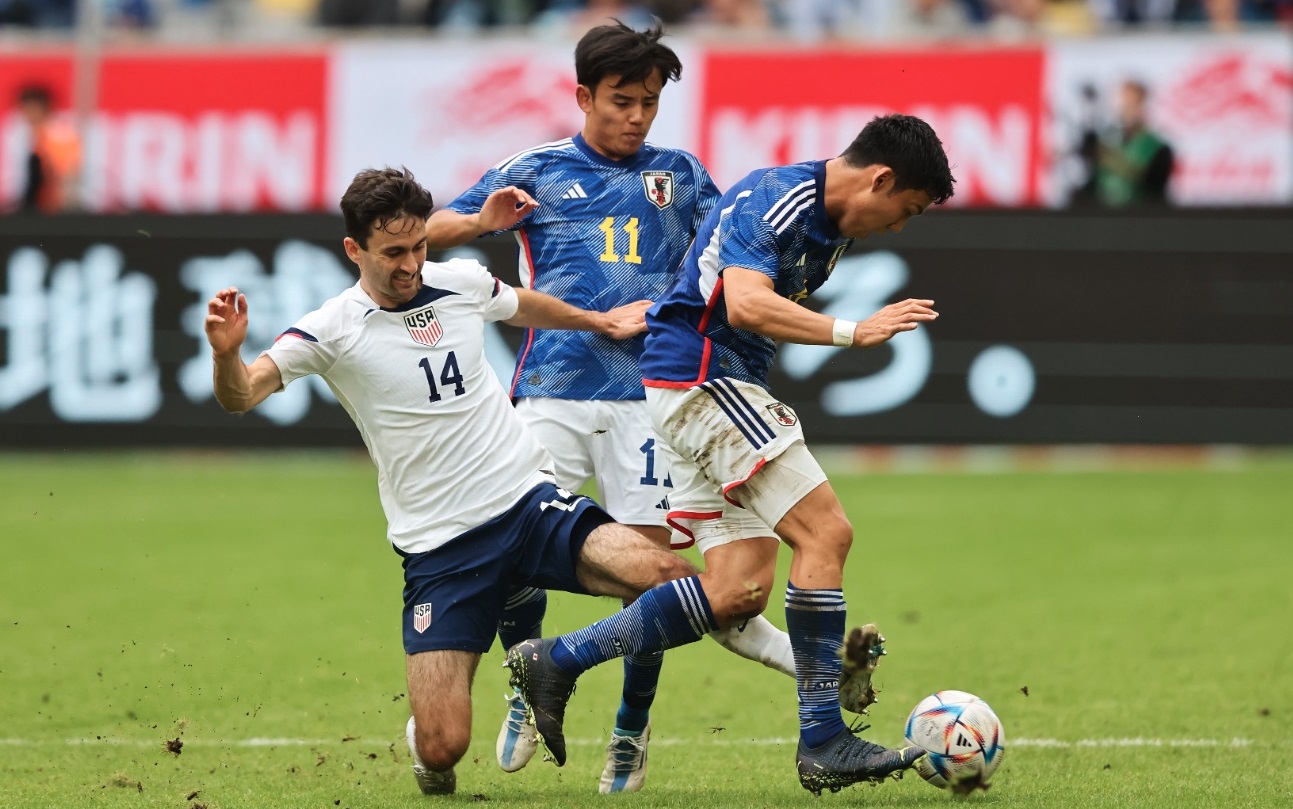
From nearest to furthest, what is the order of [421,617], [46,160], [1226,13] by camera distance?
[421,617], [1226,13], [46,160]

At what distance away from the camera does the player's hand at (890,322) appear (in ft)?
18.7

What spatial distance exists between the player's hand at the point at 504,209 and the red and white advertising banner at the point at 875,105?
33.6 ft

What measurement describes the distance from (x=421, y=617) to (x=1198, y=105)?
40.9 feet

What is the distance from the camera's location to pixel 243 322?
241 inches

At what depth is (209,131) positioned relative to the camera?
731 inches

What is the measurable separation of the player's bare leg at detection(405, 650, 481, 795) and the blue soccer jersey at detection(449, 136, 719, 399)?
4.52 feet

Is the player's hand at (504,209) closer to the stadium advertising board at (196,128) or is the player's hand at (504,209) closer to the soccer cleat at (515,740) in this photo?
the soccer cleat at (515,740)

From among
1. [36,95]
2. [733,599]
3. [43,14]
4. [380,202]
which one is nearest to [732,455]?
[733,599]

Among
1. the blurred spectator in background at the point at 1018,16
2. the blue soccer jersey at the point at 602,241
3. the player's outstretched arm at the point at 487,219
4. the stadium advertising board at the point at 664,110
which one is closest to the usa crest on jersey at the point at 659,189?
the blue soccer jersey at the point at 602,241

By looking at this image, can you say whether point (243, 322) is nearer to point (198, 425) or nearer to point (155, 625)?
point (155, 625)

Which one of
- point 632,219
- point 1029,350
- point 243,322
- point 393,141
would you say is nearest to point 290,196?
point 393,141

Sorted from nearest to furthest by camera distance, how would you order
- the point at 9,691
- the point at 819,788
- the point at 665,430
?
the point at 819,788 → the point at 665,430 → the point at 9,691

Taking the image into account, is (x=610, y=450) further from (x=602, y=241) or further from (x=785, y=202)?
(x=785, y=202)

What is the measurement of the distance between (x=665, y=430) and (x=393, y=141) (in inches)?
486
